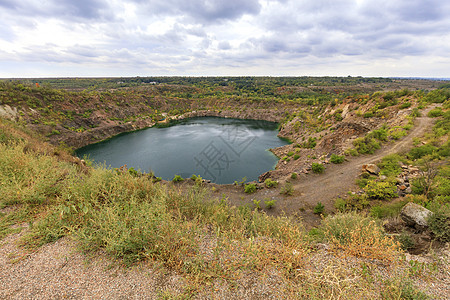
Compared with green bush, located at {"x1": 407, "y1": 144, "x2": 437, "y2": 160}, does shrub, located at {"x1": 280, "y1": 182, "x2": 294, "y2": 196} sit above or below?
below

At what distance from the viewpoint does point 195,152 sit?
90.7 ft

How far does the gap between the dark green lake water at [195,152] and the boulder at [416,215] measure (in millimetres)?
13464

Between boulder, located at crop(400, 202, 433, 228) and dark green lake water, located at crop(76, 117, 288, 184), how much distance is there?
530 inches

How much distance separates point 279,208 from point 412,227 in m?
6.34

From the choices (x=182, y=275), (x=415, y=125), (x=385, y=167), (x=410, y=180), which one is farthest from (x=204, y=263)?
(x=415, y=125)

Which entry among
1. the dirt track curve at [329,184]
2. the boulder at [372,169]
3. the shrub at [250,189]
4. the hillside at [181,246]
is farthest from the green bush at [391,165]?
the shrub at [250,189]

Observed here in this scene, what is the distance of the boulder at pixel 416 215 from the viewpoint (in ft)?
18.0

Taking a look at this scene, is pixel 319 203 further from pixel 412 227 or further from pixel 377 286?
pixel 377 286

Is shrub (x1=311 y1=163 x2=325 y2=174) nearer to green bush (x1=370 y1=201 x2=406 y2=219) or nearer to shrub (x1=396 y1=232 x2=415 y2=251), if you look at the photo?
green bush (x1=370 y1=201 x2=406 y2=219)

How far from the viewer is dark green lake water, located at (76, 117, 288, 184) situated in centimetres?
2128

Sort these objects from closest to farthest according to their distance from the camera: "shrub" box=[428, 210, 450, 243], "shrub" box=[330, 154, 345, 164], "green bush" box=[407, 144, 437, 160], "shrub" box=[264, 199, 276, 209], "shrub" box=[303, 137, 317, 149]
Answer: "shrub" box=[428, 210, 450, 243], "shrub" box=[264, 199, 276, 209], "green bush" box=[407, 144, 437, 160], "shrub" box=[330, 154, 345, 164], "shrub" box=[303, 137, 317, 149]

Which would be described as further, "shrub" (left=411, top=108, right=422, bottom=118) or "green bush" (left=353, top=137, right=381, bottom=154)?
"shrub" (left=411, top=108, right=422, bottom=118)

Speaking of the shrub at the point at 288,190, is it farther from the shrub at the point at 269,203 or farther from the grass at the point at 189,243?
the grass at the point at 189,243

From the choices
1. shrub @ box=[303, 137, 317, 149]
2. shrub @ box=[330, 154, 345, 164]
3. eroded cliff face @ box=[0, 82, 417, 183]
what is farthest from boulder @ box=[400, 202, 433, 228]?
shrub @ box=[303, 137, 317, 149]
